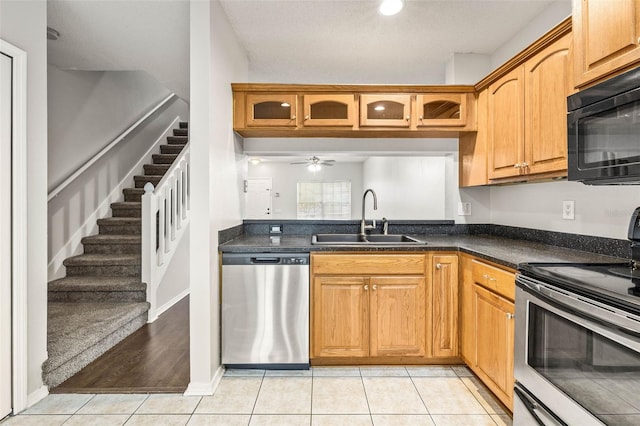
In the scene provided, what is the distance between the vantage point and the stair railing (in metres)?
3.24

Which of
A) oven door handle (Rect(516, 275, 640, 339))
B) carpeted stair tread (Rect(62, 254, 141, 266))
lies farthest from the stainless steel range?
carpeted stair tread (Rect(62, 254, 141, 266))

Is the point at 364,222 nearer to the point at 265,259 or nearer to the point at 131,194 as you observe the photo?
the point at 265,259

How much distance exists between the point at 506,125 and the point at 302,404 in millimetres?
2224

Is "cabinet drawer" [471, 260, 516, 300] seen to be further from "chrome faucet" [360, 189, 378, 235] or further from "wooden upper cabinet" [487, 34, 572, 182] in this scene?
"chrome faucet" [360, 189, 378, 235]

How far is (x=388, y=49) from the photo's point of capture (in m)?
2.85

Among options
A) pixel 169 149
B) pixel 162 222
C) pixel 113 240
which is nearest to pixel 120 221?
pixel 113 240

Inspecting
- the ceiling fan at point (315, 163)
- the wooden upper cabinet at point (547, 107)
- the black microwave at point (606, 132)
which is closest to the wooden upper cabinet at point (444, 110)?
the wooden upper cabinet at point (547, 107)

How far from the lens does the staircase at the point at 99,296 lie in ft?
7.60

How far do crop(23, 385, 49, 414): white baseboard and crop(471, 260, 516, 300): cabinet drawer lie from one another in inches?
107

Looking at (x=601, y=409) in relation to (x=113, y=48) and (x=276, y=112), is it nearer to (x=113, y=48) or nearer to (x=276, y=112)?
(x=276, y=112)

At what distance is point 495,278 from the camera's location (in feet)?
6.29

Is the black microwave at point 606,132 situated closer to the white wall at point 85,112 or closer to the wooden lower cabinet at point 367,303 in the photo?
the wooden lower cabinet at point 367,303

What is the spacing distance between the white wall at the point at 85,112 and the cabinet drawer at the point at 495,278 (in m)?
3.95

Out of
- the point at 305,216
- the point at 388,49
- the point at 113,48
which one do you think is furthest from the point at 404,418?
the point at 113,48
